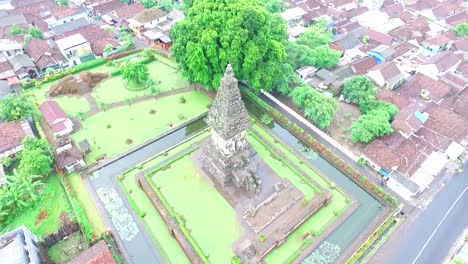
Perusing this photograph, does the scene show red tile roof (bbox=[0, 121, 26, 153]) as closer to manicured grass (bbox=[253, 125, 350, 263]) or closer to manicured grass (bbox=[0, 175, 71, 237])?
manicured grass (bbox=[0, 175, 71, 237])

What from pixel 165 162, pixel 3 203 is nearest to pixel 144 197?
pixel 165 162

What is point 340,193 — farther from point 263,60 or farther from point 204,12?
point 204,12

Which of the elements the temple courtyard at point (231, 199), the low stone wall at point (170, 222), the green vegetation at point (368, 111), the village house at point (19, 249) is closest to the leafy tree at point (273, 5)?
the green vegetation at point (368, 111)

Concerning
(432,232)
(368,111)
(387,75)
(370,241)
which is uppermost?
(387,75)

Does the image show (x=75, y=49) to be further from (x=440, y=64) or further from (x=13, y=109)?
(x=440, y=64)

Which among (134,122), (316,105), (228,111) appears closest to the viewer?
(228,111)

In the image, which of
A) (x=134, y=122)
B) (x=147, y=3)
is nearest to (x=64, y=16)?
(x=147, y=3)

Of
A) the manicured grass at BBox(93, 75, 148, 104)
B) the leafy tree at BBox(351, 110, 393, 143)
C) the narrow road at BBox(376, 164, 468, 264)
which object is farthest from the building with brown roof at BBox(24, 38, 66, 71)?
the narrow road at BBox(376, 164, 468, 264)

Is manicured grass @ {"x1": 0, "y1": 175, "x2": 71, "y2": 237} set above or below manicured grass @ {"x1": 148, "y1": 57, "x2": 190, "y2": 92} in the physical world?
below
